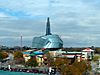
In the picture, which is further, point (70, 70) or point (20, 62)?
point (20, 62)

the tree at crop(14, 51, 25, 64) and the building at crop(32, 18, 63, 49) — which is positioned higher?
the building at crop(32, 18, 63, 49)

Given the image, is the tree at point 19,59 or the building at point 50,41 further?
the building at point 50,41

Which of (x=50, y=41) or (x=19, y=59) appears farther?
(x=50, y=41)

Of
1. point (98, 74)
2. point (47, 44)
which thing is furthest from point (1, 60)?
point (98, 74)

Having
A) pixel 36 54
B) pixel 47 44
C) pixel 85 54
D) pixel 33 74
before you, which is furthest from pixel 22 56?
pixel 33 74

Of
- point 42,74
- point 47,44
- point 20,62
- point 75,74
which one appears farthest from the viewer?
point 47,44

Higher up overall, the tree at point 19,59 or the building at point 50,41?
the building at point 50,41

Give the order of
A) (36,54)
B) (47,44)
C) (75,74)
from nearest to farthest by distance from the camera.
→ 1. (75,74)
2. (36,54)
3. (47,44)

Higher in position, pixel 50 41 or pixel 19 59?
pixel 50 41

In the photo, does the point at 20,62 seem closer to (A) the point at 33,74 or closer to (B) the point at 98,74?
(A) the point at 33,74

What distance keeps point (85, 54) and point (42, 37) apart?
1941cm

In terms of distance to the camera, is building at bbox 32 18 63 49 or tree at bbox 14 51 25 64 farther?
building at bbox 32 18 63 49

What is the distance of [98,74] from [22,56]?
38.5 m

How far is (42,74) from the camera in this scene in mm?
44312
